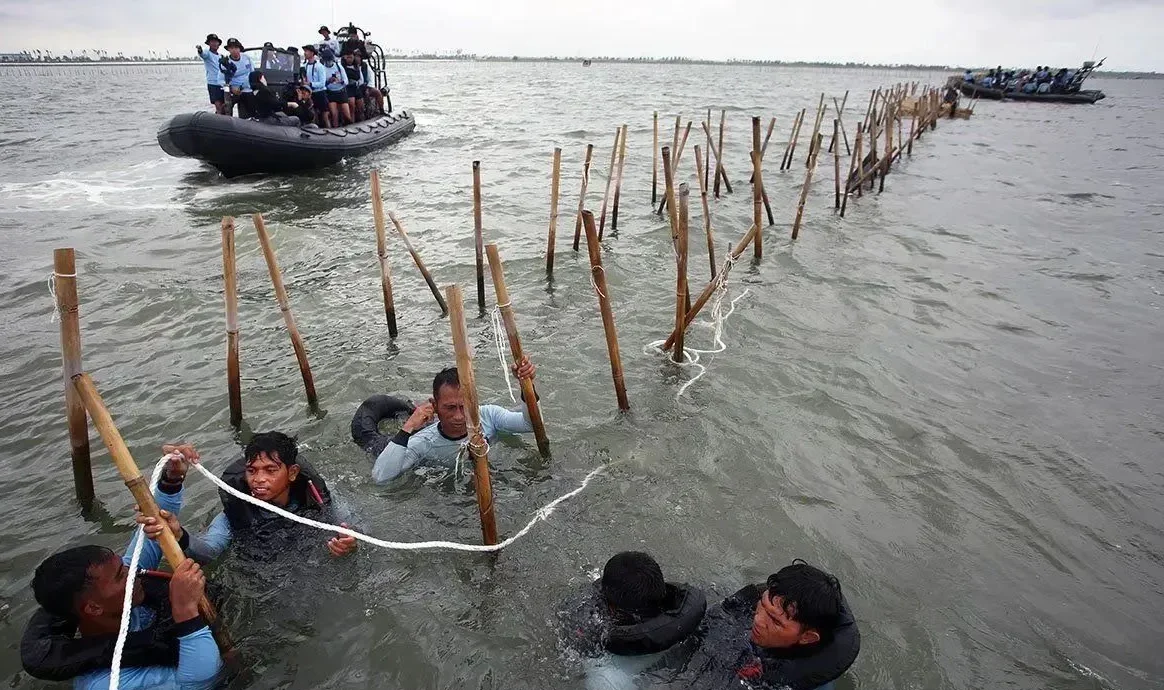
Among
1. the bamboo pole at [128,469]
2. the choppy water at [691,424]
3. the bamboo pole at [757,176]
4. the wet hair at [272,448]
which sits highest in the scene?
the bamboo pole at [757,176]

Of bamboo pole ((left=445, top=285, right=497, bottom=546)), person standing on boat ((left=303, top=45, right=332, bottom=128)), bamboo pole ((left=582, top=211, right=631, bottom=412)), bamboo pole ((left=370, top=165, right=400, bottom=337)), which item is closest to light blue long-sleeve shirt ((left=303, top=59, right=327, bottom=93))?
person standing on boat ((left=303, top=45, right=332, bottom=128))

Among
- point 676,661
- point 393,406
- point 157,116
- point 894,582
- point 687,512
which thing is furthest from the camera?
point 157,116

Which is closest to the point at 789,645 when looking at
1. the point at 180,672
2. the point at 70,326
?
the point at 180,672

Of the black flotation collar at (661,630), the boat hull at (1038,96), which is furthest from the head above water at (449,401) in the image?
the boat hull at (1038,96)

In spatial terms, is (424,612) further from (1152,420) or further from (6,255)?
(6,255)

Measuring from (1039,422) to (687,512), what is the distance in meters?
4.15

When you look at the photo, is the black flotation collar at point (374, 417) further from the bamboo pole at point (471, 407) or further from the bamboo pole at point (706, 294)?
the bamboo pole at point (706, 294)

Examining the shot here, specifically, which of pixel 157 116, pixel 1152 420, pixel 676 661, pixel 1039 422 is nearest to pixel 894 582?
pixel 676 661

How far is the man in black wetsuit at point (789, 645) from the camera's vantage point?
306cm

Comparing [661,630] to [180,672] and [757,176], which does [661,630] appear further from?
[757,176]

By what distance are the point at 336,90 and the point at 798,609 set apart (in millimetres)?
20299

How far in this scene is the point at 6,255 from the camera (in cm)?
1076

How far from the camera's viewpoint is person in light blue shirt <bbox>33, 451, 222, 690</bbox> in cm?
287

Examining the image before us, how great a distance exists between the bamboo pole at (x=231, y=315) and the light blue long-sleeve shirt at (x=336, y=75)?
1541cm
